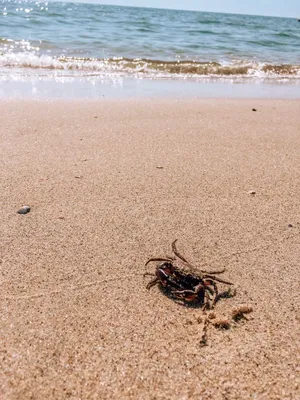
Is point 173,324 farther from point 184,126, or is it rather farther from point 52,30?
point 52,30

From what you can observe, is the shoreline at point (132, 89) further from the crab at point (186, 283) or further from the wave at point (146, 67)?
the crab at point (186, 283)

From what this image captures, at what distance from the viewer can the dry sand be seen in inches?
69.8

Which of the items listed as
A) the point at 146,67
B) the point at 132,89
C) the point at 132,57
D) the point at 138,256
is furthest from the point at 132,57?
the point at 138,256

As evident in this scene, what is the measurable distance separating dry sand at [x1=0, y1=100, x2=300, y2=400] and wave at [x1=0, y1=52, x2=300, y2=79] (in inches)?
215

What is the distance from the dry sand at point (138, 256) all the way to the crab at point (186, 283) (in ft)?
0.19

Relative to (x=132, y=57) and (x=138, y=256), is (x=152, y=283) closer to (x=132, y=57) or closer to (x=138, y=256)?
(x=138, y=256)

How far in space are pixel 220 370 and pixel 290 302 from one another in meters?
0.63

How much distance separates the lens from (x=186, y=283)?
7.23 feet

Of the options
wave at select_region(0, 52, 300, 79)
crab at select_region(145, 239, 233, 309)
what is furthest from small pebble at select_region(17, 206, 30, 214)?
wave at select_region(0, 52, 300, 79)

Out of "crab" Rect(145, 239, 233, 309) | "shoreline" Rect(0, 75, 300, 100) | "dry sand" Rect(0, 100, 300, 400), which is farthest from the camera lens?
"shoreline" Rect(0, 75, 300, 100)

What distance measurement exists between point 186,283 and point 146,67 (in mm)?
9122

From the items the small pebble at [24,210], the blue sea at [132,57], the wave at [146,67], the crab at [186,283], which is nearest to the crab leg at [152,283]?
the crab at [186,283]

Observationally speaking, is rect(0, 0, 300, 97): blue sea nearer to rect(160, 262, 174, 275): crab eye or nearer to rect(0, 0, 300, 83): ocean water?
rect(0, 0, 300, 83): ocean water

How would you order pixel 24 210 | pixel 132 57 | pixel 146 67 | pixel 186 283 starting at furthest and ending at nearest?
pixel 132 57 < pixel 146 67 < pixel 24 210 < pixel 186 283
